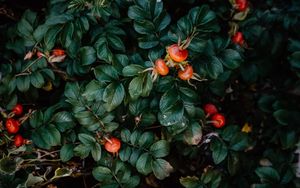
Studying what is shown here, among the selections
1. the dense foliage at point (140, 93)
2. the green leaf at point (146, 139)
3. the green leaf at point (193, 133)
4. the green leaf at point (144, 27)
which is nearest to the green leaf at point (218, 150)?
the dense foliage at point (140, 93)

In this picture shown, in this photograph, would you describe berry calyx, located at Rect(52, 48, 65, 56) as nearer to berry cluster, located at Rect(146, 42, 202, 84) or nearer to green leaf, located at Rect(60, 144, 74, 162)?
green leaf, located at Rect(60, 144, 74, 162)

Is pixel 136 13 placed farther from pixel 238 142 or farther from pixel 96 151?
pixel 238 142

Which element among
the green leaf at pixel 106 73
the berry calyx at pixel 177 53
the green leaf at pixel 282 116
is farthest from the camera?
the green leaf at pixel 282 116

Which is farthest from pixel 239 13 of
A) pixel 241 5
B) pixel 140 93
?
pixel 140 93

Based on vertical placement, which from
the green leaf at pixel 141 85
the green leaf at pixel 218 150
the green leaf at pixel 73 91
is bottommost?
the green leaf at pixel 218 150

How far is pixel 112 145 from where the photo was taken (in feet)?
4.24

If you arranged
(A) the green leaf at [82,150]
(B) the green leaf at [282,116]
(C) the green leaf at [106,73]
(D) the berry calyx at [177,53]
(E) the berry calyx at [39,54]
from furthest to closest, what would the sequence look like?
(B) the green leaf at [282,116], (E) the berry calyx at [39,54], (A) the green leaf at [82,150], (C) the green leaf at [106,73], (D) the berry calyx at [177,53]

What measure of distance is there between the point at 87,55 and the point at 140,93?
0.87 ft

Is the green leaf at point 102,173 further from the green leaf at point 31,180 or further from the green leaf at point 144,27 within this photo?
the green leaf at point 144,27

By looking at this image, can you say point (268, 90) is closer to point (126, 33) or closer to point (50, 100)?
point (126, 33)

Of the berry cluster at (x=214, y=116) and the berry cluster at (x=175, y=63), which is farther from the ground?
the berry cluster at (x=175, y=63)

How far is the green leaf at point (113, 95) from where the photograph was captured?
1173 millimetres

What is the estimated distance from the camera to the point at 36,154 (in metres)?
1.41

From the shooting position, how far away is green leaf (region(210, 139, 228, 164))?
137 cm
